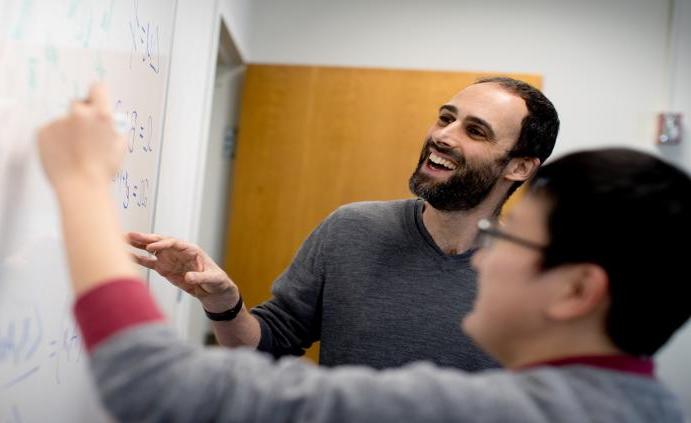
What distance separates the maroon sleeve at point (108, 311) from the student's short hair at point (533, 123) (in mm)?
966

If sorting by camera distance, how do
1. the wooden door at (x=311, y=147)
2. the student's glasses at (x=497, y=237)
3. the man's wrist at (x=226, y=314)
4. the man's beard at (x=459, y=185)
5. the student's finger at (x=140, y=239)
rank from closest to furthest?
the student's glasses at (x=497, y=237), the student's finger at (x=140, y=239), the man's wrist at (x=226, y=314), the man's beard at (x=459, y=185), the wooden door at (x=311, y=147)

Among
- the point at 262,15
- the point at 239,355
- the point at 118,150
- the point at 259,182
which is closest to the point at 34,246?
the point at 118,150

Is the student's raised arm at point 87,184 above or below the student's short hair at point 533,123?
below

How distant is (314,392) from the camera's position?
1.59ft

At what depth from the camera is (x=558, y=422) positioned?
1.57 ft

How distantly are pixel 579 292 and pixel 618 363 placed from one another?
3.0 inches

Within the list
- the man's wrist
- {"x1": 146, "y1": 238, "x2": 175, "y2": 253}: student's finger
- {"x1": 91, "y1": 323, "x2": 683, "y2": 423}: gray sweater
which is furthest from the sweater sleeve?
the man's wrist

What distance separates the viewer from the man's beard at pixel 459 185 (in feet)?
3.83

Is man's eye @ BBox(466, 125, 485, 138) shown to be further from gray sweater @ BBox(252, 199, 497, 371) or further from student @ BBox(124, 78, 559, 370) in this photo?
gray sweater @ BBox(252, 199, 497, 371)

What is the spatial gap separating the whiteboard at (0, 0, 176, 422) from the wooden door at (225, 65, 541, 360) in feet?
4.42

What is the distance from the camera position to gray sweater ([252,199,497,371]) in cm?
109

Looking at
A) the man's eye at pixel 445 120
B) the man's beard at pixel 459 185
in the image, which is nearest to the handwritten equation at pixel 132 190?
the man's beard at pixel 459 185

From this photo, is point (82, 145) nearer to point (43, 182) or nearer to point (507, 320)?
point (43, 182)

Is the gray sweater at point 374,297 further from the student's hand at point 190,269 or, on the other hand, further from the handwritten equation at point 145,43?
the handwritten equation at point 145,43
